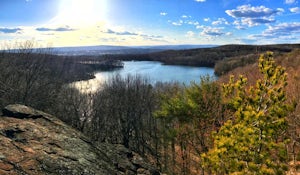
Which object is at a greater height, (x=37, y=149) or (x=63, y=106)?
(x=37, y=149)

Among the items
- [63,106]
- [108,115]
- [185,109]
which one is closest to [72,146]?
[185,109]

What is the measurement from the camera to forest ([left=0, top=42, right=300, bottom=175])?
28.3 ft

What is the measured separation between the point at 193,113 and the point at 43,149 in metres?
18.0

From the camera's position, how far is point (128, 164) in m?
10.9

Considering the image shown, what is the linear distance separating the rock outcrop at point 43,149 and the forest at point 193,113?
8.39 feet

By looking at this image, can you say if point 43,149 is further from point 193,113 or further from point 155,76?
point 155,76

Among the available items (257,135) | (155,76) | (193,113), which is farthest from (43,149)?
(155,76)

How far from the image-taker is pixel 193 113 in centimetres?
2466

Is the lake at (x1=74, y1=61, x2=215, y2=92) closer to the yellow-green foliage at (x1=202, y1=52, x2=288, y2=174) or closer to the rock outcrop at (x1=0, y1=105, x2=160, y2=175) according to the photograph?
the rock outcrop at (x1=0, y1=105, x2=160, y2=175)

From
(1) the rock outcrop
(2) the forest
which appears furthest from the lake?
(1) the rock outcrop

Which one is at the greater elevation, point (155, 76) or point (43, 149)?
point (43, 149)

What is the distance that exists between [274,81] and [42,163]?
6849 millimetres

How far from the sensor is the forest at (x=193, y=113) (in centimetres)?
863

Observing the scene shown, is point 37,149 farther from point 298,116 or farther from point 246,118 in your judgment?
point 298,116
